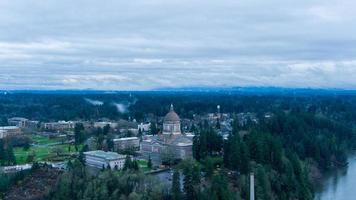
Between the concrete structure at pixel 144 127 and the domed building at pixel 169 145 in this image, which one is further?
the concrete structure at pixel 144 127

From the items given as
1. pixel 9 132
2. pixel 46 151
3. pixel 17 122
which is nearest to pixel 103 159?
pixel 46 151

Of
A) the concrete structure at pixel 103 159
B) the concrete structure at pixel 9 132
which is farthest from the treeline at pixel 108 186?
the concrete structure at pixel 9 132

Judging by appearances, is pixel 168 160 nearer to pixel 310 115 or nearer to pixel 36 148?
pixel 36 148

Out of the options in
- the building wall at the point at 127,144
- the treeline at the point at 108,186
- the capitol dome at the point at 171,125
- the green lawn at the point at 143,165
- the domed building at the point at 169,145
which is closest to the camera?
the treeline at the point at 108,186

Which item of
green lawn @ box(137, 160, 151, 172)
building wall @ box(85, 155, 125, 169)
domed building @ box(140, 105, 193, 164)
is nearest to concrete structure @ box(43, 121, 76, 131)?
domed building @ box(140, 105, 193, 164)

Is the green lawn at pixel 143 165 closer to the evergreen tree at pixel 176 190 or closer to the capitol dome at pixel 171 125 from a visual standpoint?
the evergreen tree at pixel 176 190
